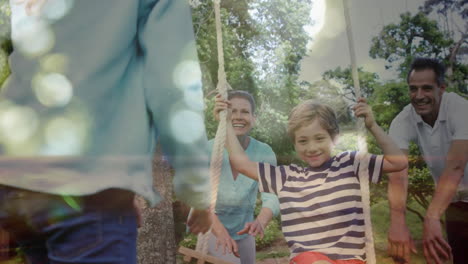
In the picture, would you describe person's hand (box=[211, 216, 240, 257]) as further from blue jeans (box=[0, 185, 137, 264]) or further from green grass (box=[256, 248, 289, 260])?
blue jeans (box=[0, 185, 137, 264])

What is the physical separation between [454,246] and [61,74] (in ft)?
6.58

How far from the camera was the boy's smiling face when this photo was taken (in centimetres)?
200

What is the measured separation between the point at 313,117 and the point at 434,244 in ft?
2.85

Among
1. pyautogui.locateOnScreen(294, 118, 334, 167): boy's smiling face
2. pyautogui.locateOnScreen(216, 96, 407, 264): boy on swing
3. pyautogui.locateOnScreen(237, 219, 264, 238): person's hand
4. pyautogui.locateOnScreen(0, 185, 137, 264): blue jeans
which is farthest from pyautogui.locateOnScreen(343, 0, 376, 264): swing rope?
pyautogui.locateOnScreen(0, 185, 137, 264): blue jeans

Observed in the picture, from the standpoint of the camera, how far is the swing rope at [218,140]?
2.04m

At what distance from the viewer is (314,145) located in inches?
79.4

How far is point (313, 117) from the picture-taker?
2.04m

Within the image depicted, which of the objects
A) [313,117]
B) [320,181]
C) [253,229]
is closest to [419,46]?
[313,117]

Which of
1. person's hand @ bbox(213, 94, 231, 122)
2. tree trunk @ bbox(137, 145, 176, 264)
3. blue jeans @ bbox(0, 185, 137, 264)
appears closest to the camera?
blue jeans @ bbox(0, 185, 137, 264)

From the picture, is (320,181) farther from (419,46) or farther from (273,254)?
(419,46)

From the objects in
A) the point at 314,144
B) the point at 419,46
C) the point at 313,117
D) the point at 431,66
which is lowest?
the point at 314,144

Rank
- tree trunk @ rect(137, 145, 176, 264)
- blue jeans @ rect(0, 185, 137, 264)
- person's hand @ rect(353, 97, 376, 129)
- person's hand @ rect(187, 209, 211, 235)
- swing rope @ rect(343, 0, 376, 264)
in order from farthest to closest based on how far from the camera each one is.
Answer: tree trunk @ rect(137, 145, 176, 264), person's hand @ rect(353, 97, 376, 129), swing rope @ rect(343, 0, 376, 264), person's hand @ rect(187, 209, 211, 235), blue jeans @ rect(0, 185, 137, 264)

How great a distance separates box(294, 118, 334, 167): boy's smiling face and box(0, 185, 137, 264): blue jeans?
1.17 metres

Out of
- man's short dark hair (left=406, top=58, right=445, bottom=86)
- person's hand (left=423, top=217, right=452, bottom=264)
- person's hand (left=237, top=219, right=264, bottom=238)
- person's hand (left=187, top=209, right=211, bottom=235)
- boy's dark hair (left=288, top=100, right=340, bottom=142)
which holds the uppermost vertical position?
man's short dark hair (left=406, top=58, right=445, bottom=86)
